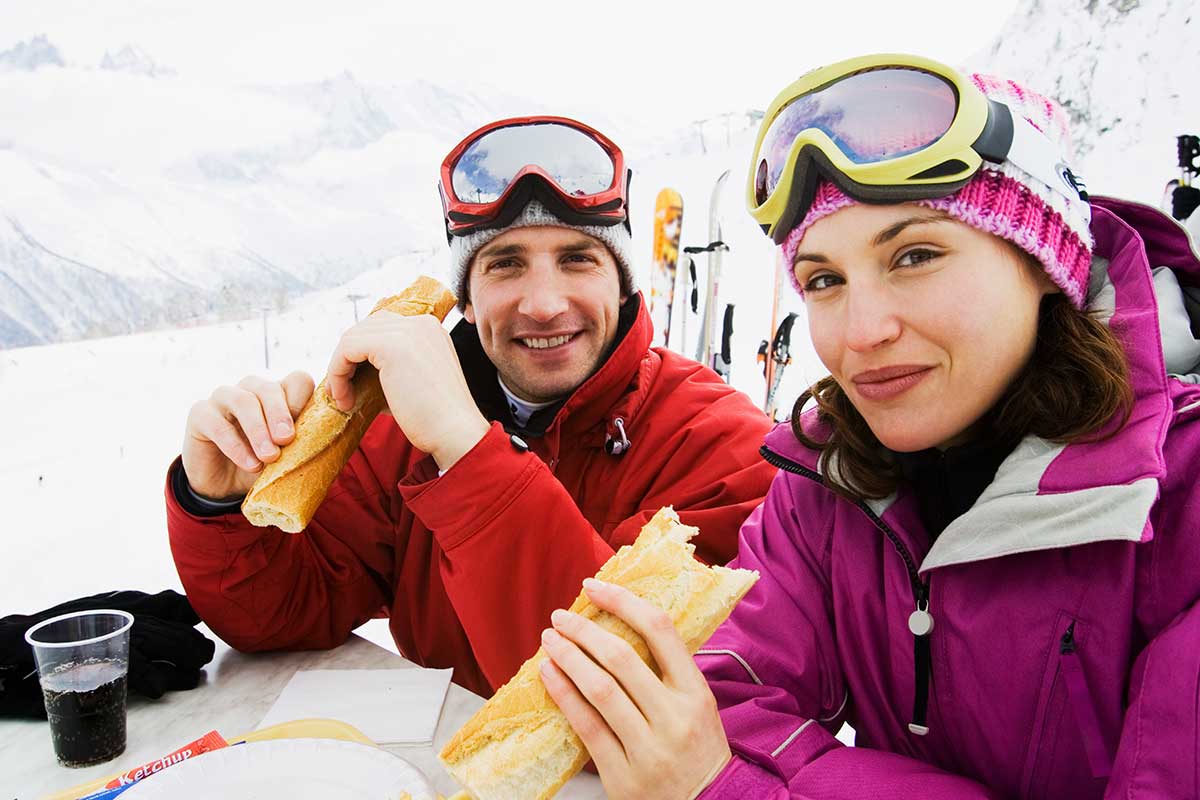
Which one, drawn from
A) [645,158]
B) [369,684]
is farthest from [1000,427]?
[645,158]

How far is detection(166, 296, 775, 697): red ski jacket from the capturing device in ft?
4.95

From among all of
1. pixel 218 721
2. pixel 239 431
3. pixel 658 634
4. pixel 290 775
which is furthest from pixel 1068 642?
pixel 239 431

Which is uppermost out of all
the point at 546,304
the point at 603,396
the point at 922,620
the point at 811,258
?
the point at 811,258

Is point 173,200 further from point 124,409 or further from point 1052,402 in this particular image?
point 1052,402

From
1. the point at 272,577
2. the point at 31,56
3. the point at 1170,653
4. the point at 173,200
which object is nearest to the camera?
the point at 1170,653

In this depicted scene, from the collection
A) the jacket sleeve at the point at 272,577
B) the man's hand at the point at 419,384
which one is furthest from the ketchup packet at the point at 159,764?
the man's hand at the point at 419,384

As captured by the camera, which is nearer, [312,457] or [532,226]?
[312,457]

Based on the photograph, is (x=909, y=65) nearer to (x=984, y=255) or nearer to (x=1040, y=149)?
(x=1040, y=149)

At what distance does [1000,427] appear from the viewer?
49.3 inches

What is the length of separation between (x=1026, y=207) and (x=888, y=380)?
0.38 metres

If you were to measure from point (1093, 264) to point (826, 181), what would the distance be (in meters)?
0.58

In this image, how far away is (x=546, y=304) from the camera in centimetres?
209

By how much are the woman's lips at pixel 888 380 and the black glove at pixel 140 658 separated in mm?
1623

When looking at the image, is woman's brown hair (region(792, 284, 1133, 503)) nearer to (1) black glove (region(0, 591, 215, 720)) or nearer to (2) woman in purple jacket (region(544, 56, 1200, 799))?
(2) woman in purple jacket (region(544, 56, 1200, 799))
